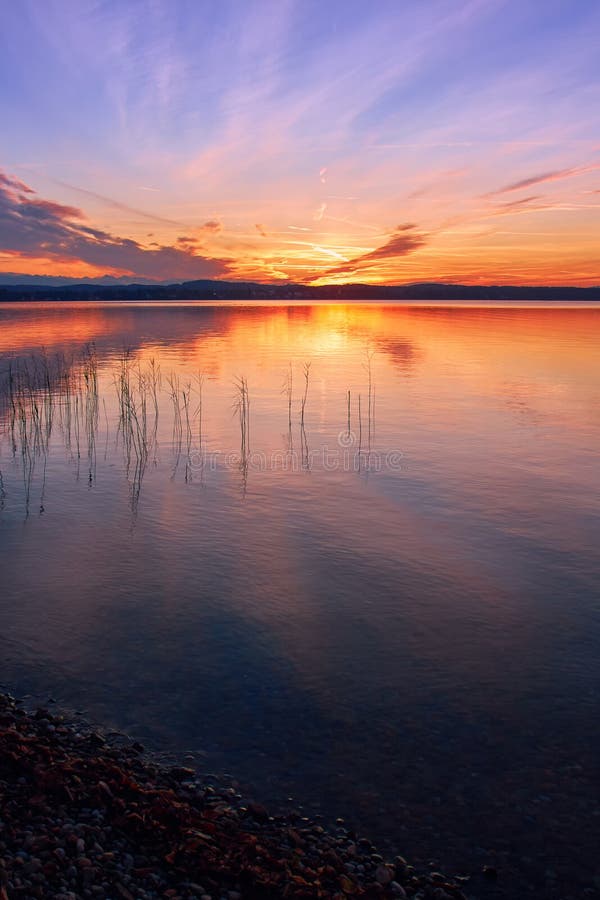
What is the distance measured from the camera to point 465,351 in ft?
160

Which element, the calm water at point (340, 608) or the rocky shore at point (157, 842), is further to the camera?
the calm water at point (340, 608)

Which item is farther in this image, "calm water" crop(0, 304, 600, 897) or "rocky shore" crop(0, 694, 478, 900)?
"calm water" crop(0, 304, 600, 897)

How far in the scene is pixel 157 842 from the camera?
536 centimetres

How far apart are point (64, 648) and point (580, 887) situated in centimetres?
661

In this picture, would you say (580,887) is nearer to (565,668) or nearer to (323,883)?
(323,883)

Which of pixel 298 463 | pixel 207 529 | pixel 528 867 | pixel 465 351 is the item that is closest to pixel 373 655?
pixel 528 867

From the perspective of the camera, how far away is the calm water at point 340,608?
661 centimetres

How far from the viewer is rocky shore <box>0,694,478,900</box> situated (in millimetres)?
4887

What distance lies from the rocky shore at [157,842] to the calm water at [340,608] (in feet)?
1.30

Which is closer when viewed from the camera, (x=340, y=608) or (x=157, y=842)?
(x=157, y=842)

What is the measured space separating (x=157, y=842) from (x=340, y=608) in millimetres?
5237

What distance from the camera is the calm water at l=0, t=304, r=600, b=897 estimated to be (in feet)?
21.7

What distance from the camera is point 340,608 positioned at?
33.6 ft

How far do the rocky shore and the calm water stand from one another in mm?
395
